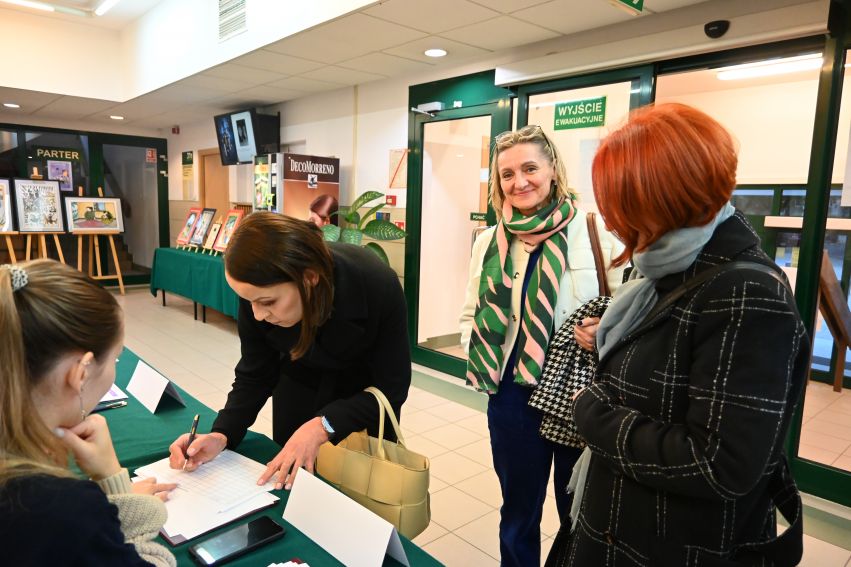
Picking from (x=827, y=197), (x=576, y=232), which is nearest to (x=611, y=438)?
→ (x=576, y=232)

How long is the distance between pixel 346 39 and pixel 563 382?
3.28 m

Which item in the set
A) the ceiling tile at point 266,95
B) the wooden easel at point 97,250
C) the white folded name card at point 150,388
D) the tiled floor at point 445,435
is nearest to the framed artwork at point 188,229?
the tiled floor at point 445,435

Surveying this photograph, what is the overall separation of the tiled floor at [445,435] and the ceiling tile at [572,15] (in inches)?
104

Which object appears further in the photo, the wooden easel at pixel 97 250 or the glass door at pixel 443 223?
the wooden easel at pixel 97 250

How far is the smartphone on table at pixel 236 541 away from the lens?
98 cm

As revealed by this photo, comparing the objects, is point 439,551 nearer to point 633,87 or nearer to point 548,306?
→ point 548,306

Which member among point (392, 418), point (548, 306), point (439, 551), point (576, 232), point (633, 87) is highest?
point (633, 87)

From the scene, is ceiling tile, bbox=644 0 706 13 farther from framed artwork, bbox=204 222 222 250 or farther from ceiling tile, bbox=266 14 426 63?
framed artwork, bbox=204 222 222 250

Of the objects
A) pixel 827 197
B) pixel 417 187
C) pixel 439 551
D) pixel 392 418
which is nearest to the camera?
pixel 392 418

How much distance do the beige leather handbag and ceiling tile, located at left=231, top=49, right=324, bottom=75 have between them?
395 cm

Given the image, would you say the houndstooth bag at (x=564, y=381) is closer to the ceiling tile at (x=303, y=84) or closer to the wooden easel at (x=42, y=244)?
the ceiling tile at (x=303, y=84)

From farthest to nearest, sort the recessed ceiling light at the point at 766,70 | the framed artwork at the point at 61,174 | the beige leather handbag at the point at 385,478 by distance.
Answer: the framed artwork at the point at 61,174 < the recessed ceiling light at the point at 766,70 < the beige leather handbag at the point at 385,478

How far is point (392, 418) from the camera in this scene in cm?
132

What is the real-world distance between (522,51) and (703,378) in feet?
12.1
